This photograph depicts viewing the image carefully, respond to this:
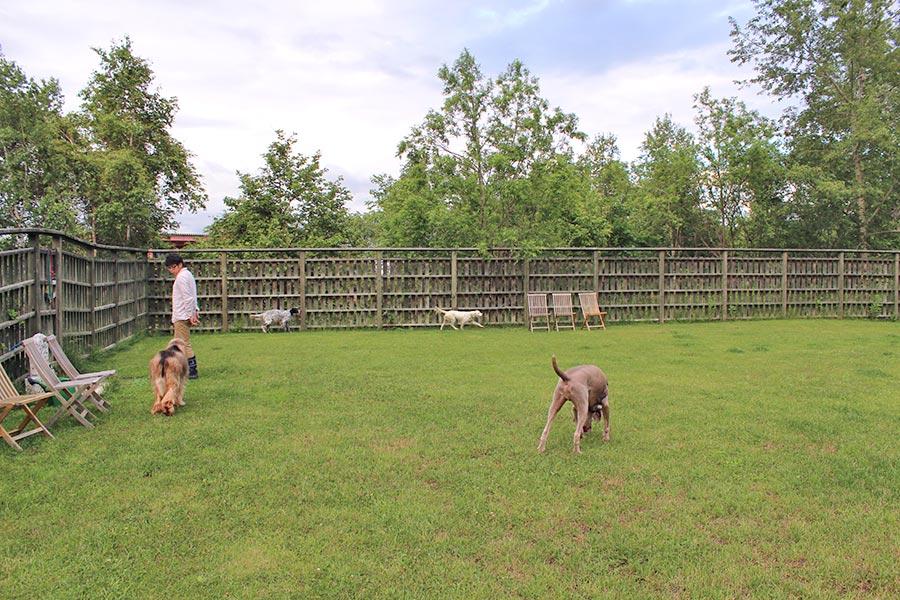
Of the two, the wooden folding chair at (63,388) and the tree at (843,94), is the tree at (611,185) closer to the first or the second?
the tree at (843,94)

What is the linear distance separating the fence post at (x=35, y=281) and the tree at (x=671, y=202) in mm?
16773

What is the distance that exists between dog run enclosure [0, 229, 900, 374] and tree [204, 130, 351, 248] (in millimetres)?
5584

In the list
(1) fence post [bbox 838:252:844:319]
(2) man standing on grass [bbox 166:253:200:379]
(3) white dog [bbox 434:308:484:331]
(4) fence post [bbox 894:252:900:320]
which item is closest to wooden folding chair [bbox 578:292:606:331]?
(3) white dog [bbox 434:308:484:331]

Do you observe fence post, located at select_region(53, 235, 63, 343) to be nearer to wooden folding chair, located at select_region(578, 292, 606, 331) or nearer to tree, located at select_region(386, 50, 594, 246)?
tree, located at select_region(386, 50, 594, 246)

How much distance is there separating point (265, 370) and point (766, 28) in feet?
72.7

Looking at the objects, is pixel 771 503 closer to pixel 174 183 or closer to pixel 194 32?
pixel 194 32

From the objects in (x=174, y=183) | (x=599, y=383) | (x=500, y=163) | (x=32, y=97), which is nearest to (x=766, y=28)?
(x=500, y=163)

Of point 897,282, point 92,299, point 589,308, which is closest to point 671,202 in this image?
point 897,282

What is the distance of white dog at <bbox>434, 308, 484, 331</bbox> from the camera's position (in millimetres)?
12680

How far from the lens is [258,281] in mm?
12812

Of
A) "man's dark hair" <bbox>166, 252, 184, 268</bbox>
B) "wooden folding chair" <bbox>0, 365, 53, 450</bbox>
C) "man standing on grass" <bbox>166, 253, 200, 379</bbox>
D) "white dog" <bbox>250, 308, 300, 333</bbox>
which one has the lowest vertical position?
"wooden folding chair" <bbox>0, 365, 53, 450</bbox>

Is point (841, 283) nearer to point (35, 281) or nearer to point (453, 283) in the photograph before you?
point (453, 283)

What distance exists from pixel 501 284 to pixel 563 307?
62.4 inches

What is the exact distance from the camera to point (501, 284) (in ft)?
43.9
